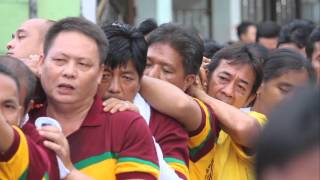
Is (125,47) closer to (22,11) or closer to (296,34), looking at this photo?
(22,11)

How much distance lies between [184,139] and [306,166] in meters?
1.87

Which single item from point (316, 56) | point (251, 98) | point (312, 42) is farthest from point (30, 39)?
point (312, 42)

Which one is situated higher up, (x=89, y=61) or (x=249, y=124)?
(x=89, y=61)

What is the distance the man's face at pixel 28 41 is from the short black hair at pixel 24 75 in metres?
0.57

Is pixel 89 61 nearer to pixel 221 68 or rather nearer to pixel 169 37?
pixel 169 37

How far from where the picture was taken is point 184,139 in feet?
8.08

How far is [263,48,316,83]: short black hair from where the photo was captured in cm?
300

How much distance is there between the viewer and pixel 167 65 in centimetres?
267

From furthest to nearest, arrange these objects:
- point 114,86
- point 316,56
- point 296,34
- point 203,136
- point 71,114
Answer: point 296,34
point 316,56
point 203,136
point 114,86
point 71,114

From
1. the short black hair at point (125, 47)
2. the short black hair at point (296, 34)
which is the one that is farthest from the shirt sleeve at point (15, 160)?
the short black hair at point (296, 34)

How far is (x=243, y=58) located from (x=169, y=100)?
813 millimetres

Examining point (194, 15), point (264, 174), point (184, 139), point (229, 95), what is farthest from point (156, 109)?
point (194, 15)

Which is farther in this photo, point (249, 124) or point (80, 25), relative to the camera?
point (249, 124)

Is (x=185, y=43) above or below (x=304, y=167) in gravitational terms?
below
